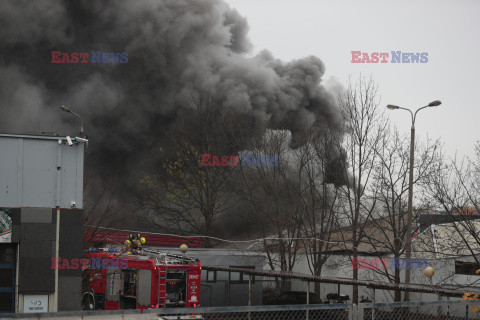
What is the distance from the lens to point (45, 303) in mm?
11672

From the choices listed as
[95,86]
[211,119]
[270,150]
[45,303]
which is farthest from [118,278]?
[95,86]

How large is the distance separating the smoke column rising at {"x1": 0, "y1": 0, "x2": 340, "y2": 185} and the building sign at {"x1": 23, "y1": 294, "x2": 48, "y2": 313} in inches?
980

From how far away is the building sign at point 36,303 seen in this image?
37.9 feet

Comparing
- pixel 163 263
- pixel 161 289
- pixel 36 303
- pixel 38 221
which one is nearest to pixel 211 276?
pixel 163 263

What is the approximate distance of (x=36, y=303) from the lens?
11.6 metres

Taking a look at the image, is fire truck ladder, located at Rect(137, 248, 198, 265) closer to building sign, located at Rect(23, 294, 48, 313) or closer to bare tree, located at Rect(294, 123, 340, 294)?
building sign, located at Rect(23, 294, 48, 313)

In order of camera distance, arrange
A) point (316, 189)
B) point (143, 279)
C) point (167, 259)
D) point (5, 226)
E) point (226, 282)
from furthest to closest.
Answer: point (226, 282)
point (316, 189)
point (167, 259)
point (143, 279)
point (5, 226)

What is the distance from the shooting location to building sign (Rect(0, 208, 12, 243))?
11.5 meters

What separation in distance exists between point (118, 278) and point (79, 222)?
6.05 meters

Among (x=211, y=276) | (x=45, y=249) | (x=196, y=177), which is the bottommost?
(x=211, y=276)

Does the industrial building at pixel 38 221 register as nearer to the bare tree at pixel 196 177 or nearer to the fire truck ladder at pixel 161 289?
the fire truck ladder at pixel 161 289

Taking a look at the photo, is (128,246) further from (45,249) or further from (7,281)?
(7,281)

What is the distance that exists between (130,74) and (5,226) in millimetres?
29579

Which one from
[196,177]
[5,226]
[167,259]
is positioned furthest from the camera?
[196,177]
